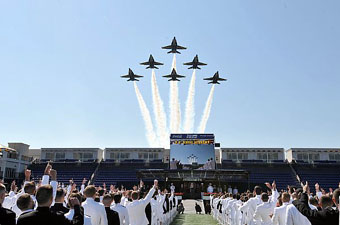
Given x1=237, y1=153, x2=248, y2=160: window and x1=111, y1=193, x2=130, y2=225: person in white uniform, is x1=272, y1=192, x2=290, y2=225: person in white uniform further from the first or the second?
x1=237, y1=153, x2=248, y2=160: window

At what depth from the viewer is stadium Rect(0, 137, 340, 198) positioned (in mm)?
57781

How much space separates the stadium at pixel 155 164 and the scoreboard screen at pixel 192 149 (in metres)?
5.49

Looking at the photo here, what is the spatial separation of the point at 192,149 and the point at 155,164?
17.3 metres

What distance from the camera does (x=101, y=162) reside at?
222 feet

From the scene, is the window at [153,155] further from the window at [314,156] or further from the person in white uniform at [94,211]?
the person in white uniform at [94,211]

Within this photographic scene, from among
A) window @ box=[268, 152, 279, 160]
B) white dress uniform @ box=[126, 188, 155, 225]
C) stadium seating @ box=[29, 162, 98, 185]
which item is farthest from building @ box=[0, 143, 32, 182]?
white dress uniform @ box=[126, 188, 155, 225]

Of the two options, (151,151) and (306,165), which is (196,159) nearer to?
(151,151)

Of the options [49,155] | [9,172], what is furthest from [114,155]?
[9,172]

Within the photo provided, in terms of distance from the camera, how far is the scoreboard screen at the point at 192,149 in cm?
4966

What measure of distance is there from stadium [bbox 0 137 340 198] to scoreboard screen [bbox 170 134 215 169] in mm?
5486

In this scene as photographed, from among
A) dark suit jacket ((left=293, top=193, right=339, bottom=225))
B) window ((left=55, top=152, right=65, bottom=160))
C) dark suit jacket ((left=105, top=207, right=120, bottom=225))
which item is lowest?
dark suit jacket ((left=105, top=207, right=120, bottom=225))

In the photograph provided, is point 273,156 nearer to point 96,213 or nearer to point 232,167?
point 232,167

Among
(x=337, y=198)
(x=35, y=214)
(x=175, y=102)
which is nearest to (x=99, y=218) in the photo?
(x=35, y=214)

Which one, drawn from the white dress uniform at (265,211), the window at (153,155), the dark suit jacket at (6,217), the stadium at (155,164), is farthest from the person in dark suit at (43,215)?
the window at (153,155)
